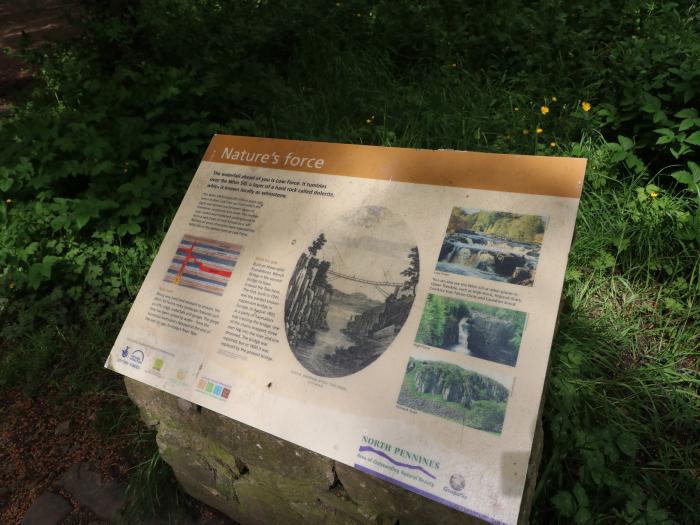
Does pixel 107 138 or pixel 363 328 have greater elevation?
pixel 107 138

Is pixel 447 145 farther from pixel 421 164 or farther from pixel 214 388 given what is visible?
pixel 214 388

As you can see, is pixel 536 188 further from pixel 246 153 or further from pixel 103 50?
pixel 103 50

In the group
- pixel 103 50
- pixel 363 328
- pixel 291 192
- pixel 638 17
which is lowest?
pixel 363 328

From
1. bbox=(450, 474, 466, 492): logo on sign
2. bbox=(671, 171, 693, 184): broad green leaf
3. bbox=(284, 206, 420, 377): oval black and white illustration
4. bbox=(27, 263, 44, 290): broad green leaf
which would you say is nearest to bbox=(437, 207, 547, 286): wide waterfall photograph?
bbox=(284, 206, 420, 377): oval black and white illustration

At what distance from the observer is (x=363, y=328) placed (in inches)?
50.3

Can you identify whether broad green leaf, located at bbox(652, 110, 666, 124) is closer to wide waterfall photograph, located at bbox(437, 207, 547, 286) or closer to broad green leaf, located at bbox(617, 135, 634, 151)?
broad green leaf, located at bbox(617, 135, 634, 151)

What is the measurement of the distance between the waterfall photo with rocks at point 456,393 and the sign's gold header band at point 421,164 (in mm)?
503

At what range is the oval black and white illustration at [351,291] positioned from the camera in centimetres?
126

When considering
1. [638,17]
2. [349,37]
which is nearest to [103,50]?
[349,37]

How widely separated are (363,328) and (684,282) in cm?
164

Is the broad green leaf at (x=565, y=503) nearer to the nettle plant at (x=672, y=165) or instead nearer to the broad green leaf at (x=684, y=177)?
the nettle plant at (x=672, y=165)

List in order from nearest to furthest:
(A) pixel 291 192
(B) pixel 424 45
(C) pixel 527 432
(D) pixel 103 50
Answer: (C) pixel 527 432 < (A) pixel 291 192 < (B) pixel 424 45 < (D) pixel 103 50

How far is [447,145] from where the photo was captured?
2.82 metres

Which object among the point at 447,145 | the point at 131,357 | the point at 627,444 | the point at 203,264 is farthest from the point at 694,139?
the point at 131,357
